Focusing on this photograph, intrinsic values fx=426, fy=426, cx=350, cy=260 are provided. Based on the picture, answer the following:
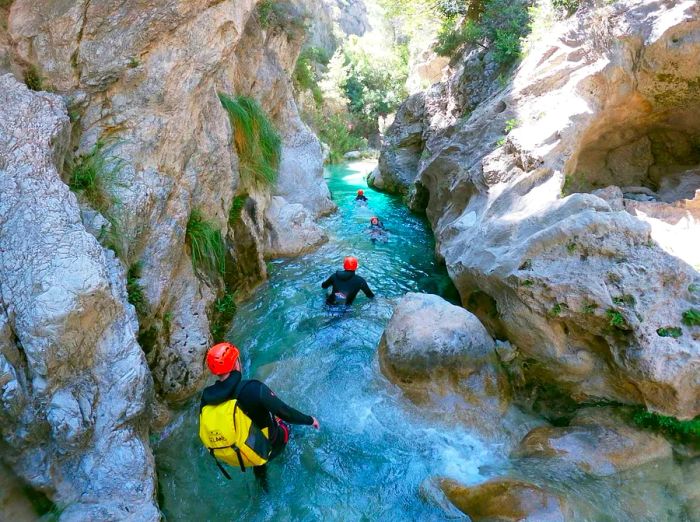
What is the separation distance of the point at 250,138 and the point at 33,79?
446cm

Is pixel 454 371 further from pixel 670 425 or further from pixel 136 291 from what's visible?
pixel 136 291

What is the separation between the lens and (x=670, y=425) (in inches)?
171

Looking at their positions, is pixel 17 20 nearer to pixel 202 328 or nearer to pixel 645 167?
pixel 202 328

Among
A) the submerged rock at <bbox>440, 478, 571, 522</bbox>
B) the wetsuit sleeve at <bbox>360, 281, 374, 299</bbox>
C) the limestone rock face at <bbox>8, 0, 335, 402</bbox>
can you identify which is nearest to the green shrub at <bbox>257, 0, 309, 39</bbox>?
the limestone rock face at <bbox>8, 0, 335, 402</bbox>

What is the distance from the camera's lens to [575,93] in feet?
23.7

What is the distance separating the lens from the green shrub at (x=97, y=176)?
180 inches

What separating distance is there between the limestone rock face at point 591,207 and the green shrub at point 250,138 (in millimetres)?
4201

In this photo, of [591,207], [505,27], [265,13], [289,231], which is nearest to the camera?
[591,207]

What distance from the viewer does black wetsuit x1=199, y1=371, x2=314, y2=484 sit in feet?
11.6

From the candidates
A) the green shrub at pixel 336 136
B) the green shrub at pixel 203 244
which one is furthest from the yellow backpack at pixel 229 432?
the green shrub at pixel 336 136

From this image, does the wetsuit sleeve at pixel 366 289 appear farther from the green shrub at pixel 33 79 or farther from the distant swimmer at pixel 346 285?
the green shrub at pixel 33 79

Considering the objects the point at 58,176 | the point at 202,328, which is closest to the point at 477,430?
the point at 202,328

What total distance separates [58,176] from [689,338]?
644cm

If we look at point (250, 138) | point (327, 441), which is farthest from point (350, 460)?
point (250, 138)
